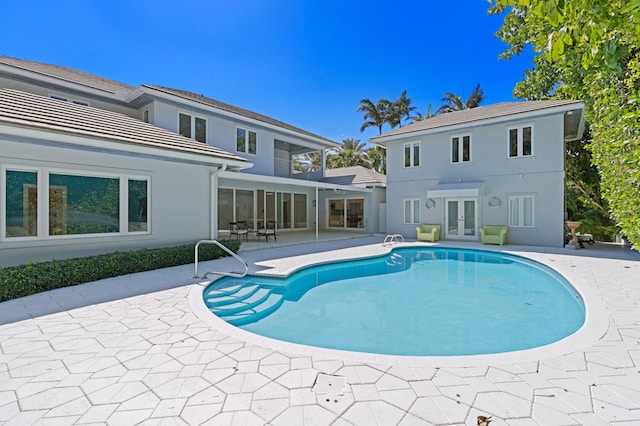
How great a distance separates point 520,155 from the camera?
777 inches

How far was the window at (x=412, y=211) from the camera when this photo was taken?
24.2 metres

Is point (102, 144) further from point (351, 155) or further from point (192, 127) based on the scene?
point (351, 155)

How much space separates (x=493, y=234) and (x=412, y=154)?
326 inches

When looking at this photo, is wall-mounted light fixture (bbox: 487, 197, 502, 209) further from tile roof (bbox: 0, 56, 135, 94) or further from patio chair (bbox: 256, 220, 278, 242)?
tile roof (bbox: 0, 56, 135, 94)

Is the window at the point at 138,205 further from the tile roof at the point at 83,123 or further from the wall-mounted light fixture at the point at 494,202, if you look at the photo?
the wall-mounted light fixture at the point at 494,202

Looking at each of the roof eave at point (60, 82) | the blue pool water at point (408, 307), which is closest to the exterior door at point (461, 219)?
the blue pool water at point (408, 307)

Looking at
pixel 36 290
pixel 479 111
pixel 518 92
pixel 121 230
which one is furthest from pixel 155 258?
pixel 518 92

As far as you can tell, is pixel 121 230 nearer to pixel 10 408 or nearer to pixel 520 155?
pixel 10 408

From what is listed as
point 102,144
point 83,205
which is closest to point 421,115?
point 102,144

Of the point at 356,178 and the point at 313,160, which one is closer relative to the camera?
the point at 356,178

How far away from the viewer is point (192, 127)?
60.8 feet

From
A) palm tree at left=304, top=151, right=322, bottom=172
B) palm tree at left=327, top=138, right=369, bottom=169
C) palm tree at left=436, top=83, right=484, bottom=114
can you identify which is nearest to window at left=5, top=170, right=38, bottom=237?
palm tree at left=327, top=138, right=369, bottom=169

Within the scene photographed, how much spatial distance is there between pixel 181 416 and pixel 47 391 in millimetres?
2070

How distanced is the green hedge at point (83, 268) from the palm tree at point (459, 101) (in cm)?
4197
